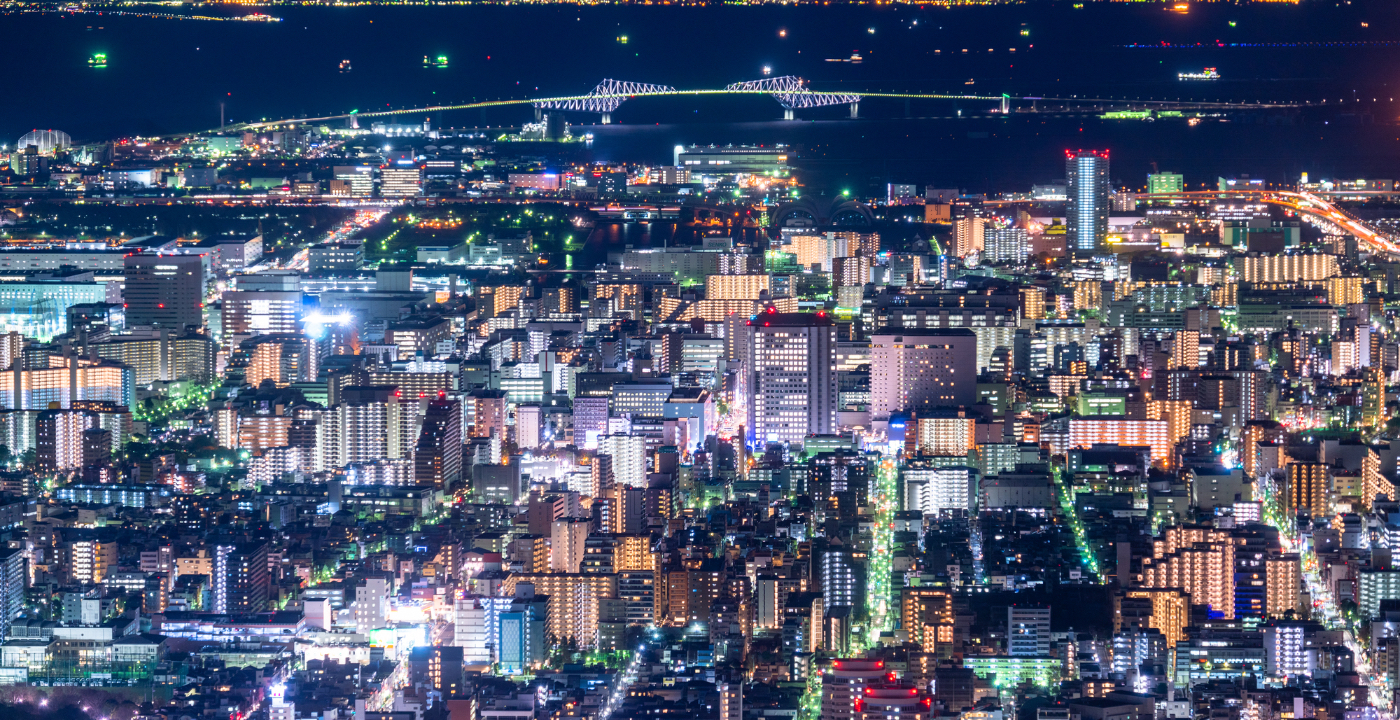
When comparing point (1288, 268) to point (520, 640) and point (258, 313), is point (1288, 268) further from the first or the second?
point (520, 640)

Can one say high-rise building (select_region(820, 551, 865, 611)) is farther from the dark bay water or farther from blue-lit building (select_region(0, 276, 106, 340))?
the dark bay water

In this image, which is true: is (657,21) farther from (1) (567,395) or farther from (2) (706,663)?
(2) (706,663)

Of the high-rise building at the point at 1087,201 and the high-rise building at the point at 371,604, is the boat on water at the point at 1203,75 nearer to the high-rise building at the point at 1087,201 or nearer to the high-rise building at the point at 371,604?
the high-rise building at the point at 1087,201

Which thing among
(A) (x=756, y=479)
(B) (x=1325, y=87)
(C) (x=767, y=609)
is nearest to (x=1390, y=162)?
(B) (x=1325, y=87)

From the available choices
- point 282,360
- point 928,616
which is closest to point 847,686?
point 928,616

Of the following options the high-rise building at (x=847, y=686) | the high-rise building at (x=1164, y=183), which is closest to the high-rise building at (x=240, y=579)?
the high-rise building at (x=847, y=686)

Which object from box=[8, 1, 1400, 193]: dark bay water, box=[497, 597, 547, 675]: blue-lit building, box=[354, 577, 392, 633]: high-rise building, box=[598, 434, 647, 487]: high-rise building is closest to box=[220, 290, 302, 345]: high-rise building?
box=[598, 434, 647, 487]: high-rise building
